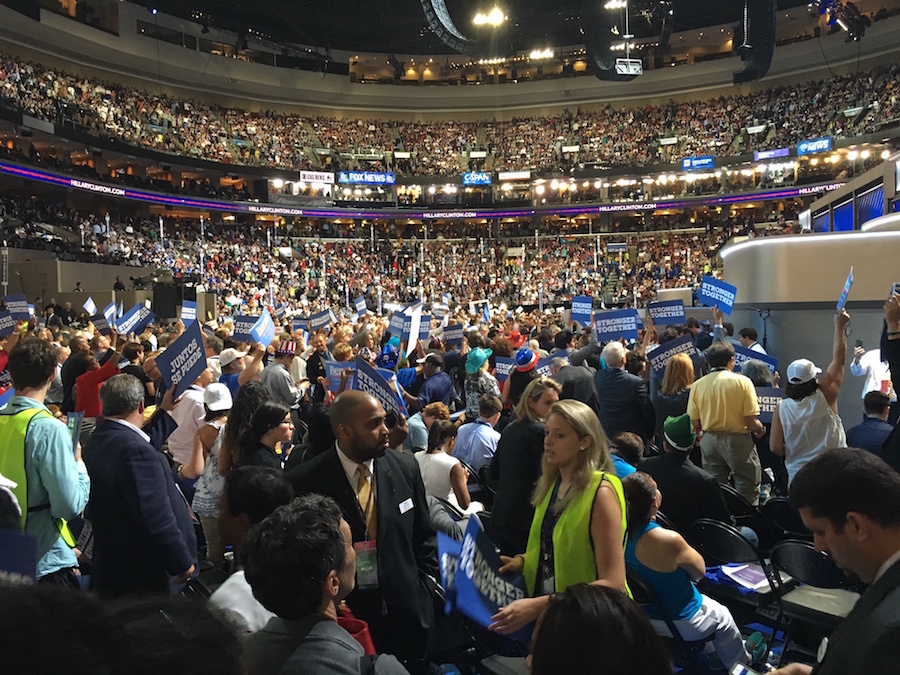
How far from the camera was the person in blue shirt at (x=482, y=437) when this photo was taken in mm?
5996

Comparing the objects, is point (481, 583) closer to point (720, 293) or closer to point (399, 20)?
point (720, 293)

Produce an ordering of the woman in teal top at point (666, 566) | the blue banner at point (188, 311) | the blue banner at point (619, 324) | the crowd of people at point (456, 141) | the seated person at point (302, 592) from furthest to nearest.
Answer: the crowd of people at point (456, 141) < the blue banner at point (188, 311) < the blue banner at point (619, 324) < the woman in teal top at point (666, 566) < the seated person at point (302, 592)

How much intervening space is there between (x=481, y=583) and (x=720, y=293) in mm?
8826

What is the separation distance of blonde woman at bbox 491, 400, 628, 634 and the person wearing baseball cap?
2863mm

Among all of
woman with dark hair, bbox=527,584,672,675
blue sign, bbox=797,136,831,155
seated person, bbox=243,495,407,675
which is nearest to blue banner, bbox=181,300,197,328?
seated person, bbox=243,495,407,675

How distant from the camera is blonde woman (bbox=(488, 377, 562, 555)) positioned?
392 cm

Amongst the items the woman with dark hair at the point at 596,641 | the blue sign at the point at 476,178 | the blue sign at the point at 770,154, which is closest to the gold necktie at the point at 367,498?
the woman with dark hair at the point at 596,641

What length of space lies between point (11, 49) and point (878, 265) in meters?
38.7

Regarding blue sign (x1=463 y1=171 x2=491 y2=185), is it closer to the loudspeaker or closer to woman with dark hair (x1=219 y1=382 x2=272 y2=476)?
the loudspeaker

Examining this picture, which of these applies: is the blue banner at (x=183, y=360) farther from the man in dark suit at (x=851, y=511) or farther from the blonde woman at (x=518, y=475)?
the man in dark suit at (x=851, y=511)

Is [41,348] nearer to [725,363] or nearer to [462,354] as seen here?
[725,363]

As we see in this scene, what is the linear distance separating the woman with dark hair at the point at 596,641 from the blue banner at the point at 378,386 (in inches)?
140

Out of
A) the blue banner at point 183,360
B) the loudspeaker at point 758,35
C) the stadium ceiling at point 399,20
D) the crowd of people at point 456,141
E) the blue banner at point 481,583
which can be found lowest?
the blue banner at point 481,583

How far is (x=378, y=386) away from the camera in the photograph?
5.06 meters
